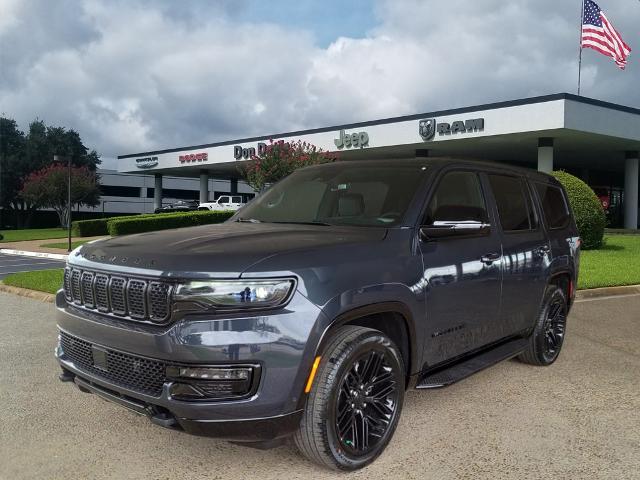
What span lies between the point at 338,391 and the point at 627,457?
1.93 metres

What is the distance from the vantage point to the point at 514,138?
27391 millimetres

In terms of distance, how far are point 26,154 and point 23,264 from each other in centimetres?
4171

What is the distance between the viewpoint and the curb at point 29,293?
9.30 m

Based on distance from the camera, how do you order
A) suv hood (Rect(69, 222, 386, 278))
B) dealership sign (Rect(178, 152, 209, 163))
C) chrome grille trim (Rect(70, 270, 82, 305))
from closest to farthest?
suv hood (Rect(69, 222, 386, 278))
chrome grille trim (Rect(70, 270, 82, 305))
dealership sign (Rect(178, 152, 209, 163))

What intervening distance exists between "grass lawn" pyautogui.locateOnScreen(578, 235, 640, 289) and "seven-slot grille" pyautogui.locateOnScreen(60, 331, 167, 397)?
883cm

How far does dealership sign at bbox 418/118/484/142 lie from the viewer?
26625 millimetres

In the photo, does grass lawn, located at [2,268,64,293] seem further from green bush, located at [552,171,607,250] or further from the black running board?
green bush, located at [552,171,607,250]

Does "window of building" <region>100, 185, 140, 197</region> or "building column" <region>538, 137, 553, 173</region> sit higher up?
"building column" <region>538, 137, 553, 173</region>

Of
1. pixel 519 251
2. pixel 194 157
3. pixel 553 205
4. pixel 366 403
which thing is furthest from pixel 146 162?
pixel 366 403

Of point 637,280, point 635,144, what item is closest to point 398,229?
point 637,280

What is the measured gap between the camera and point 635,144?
1145 inches

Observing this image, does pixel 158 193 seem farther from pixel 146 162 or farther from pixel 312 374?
pixel 312 374

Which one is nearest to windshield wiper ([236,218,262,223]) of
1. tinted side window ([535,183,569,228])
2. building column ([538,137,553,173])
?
tinted side window ([535,183,569,228])

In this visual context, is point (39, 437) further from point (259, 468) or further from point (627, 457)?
point (627, 457)
